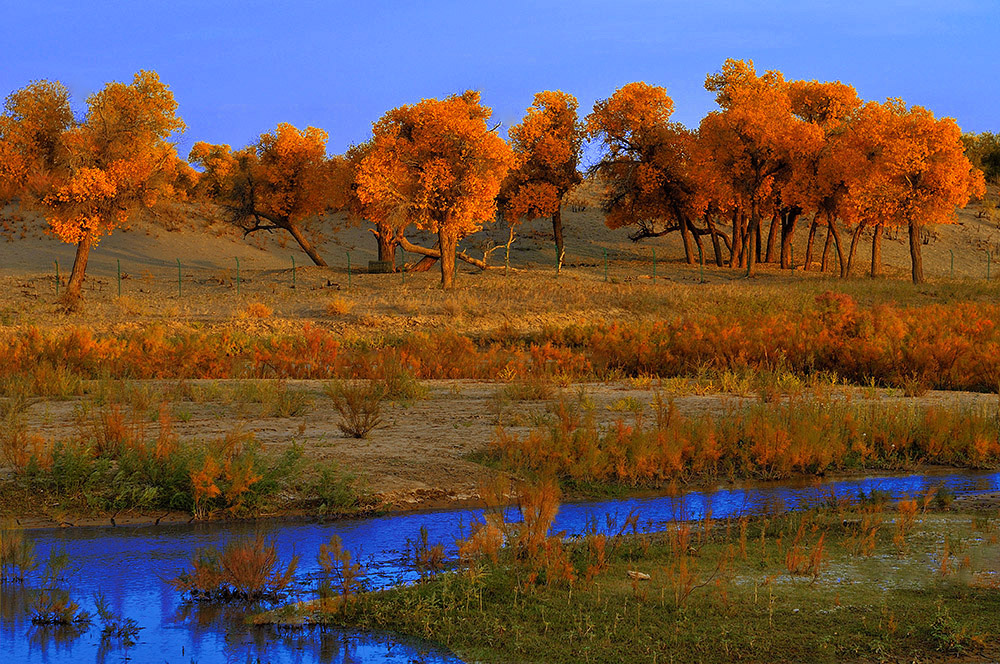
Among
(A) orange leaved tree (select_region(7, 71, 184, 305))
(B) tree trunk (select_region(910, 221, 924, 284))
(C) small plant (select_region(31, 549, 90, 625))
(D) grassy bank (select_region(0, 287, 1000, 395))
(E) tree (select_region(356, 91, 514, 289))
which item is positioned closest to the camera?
(C) small plant (select_region(31, 549, 90, 625))

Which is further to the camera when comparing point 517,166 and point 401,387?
point 517,166

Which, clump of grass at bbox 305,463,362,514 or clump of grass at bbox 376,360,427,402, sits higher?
clump of grass at bbox 376,360,427,402

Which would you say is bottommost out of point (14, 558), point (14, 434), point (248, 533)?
point (248, 533)

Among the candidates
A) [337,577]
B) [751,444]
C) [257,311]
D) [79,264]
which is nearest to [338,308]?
[257,311]

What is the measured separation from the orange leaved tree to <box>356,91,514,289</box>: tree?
293 inches

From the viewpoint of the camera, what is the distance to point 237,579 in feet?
24.5

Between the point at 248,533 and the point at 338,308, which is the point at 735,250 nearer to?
the point at 338,308

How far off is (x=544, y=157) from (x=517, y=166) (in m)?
10.5

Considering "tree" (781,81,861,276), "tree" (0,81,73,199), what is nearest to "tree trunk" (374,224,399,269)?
"tree" (0,81,73,199)

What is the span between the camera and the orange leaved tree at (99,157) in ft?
113

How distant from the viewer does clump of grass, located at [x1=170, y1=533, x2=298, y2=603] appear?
7449 millimetres

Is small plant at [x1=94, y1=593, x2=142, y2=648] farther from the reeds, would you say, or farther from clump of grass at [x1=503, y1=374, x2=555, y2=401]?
clump of grass at [x1=503, y1=374, x2=555, y2=401]

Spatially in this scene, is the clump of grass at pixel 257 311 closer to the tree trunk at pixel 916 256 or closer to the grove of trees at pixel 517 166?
the grove of trees at pixel 517 166

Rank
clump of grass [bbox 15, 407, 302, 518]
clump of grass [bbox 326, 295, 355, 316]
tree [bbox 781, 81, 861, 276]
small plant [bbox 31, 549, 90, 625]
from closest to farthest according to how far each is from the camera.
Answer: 1. small plant [bbox 31, 549, 90, 625]
2. clump of grass [bbox 15, 407, 302, 518]
3. clump of grass [bbox 326, 295, 355, 316]
4. tree [bbox 781, 81, 861, 276]
